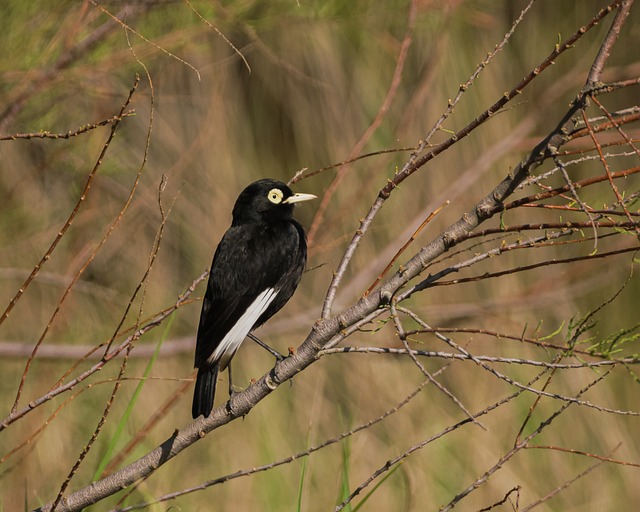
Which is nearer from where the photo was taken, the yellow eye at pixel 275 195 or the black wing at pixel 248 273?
the black wing at pixel 248 273

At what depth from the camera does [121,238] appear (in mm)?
4699

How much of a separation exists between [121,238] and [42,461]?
1.14 m

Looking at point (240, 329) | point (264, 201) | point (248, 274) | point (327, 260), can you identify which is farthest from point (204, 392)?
point (327, 260)

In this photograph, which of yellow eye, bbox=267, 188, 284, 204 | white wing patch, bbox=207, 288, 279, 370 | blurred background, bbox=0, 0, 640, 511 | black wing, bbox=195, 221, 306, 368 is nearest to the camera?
white wing patch, bbox=207, 288, 279, 370

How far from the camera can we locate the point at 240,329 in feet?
8.99

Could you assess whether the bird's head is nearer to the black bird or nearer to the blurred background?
the black bird

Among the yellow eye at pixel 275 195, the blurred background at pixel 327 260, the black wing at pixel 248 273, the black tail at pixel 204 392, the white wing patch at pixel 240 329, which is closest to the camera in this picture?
the black tail at pixel 204 392

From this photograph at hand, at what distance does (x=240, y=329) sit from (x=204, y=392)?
27 centimetres

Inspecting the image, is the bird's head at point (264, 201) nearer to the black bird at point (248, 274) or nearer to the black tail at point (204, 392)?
the black bird at point (248, 274)

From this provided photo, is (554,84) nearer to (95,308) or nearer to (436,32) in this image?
(436,32)

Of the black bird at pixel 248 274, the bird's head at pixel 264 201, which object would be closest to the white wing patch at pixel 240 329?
the black bird at pixel 248 274

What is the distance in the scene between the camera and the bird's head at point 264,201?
123 inches

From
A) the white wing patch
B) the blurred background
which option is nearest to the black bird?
the white wing patch

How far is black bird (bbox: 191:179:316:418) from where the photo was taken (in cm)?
267
